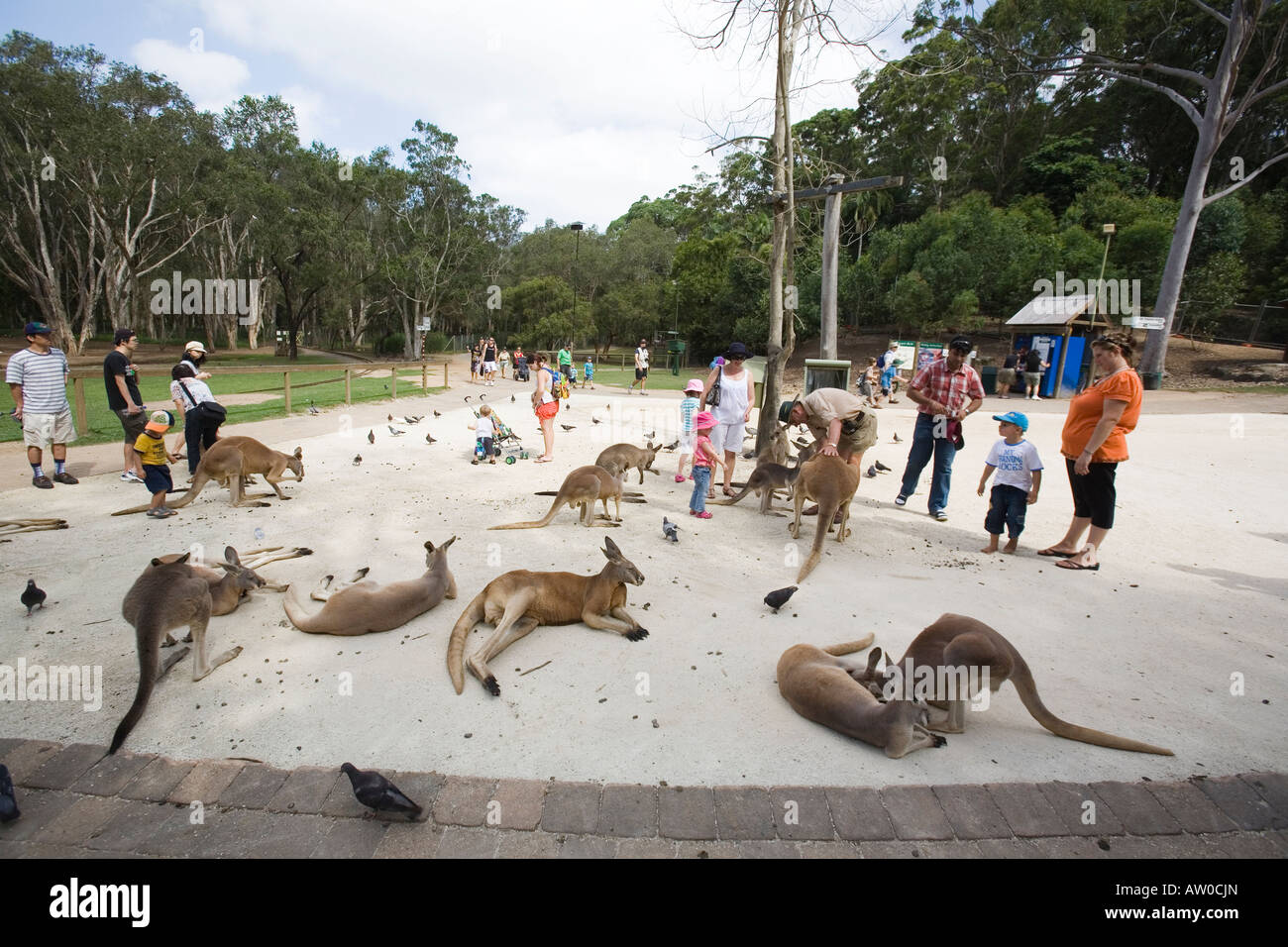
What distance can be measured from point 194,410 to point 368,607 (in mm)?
5718

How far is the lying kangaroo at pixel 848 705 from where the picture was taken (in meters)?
3.32

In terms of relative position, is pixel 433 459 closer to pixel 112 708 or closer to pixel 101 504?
pixel 101 504

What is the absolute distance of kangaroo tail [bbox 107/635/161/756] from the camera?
331 cm

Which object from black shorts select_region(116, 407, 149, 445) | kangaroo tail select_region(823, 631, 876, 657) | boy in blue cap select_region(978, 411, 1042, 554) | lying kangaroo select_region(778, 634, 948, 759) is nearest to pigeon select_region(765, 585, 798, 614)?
kangaroo tail select_region(823, 631, 876, 657)

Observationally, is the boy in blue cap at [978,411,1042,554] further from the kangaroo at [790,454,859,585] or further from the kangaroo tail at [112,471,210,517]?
the kangaroo tail at [112,471,210,517]

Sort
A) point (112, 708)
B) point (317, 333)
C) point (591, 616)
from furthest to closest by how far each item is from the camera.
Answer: point (317, 333), point (591, 616), point (112, 708)

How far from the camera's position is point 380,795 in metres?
2.72

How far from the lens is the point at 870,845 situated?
2.74 meters

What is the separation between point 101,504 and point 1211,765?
1056 cm

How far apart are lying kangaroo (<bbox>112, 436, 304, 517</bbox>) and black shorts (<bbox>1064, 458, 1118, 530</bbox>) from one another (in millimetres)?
9105

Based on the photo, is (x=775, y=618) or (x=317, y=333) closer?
(x=775, y=618)

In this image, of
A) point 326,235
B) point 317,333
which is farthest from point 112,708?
point 317,333

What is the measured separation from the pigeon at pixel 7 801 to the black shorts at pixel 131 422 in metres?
7.31

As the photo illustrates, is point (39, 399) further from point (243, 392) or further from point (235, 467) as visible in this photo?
point (243, 392)
